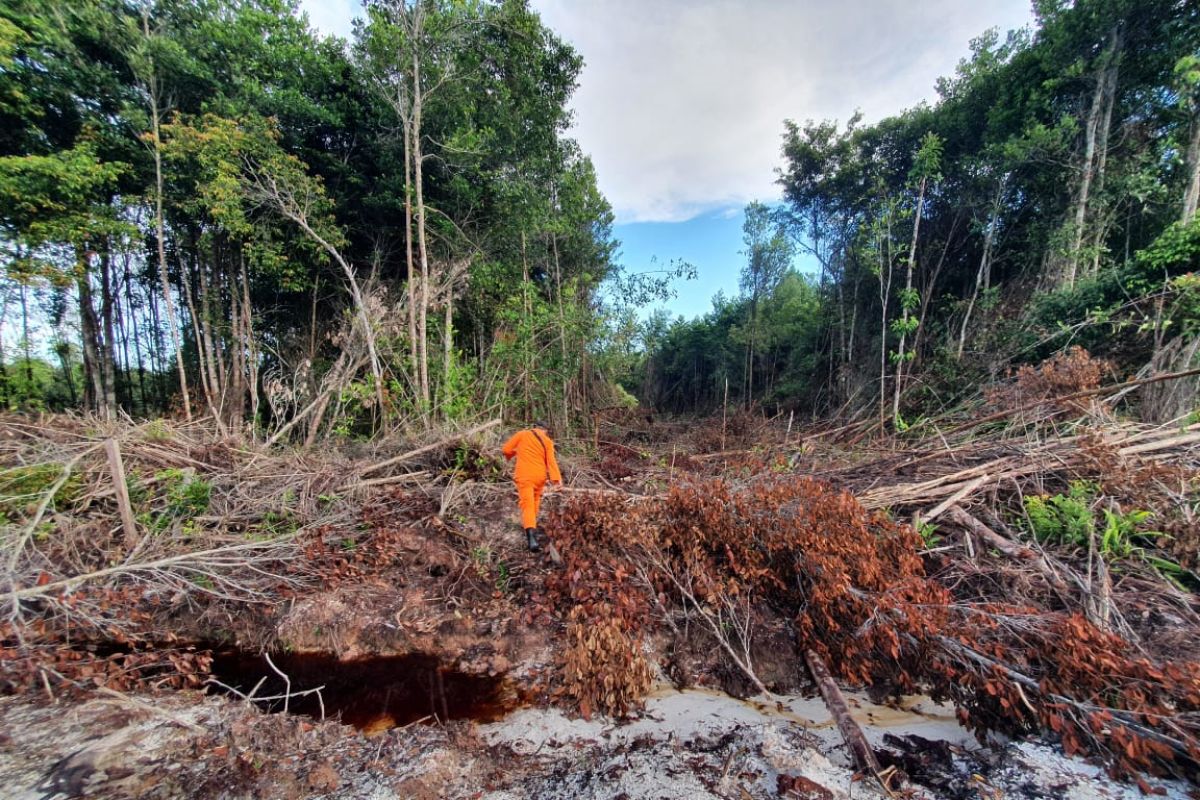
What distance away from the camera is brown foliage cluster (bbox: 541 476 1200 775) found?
2145 mm

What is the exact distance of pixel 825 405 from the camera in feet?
44.6

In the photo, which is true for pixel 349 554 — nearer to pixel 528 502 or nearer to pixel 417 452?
pixel 417 452

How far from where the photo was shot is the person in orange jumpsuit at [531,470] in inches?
173

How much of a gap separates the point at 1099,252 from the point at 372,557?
13.2 metres

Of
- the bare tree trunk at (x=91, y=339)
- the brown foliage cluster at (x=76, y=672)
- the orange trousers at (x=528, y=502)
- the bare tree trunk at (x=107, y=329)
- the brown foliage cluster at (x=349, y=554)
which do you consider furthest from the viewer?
the bare tree trunk at (x=107, y=329)

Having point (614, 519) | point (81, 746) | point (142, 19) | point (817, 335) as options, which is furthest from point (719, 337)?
point (81, 746)

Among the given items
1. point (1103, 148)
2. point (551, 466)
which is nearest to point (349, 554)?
point (551, 466)

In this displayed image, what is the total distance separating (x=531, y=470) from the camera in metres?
4.41

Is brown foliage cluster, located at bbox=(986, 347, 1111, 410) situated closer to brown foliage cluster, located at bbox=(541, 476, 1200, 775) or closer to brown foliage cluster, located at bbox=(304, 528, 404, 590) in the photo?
brown foliage cluster, located at bbox=(541, 476, 1200, 775)

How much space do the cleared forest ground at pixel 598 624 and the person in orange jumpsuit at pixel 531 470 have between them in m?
0.37

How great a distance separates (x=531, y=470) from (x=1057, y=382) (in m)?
6.91

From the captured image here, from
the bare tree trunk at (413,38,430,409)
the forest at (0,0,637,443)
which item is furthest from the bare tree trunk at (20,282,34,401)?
the bare tree trunk at (413,38,430,409)

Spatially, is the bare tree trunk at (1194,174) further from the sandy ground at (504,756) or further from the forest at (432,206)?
the sandy ground at (504,756)

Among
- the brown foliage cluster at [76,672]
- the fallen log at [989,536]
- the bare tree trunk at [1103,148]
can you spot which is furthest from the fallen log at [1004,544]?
the bare tree trunk at [1103,148]
